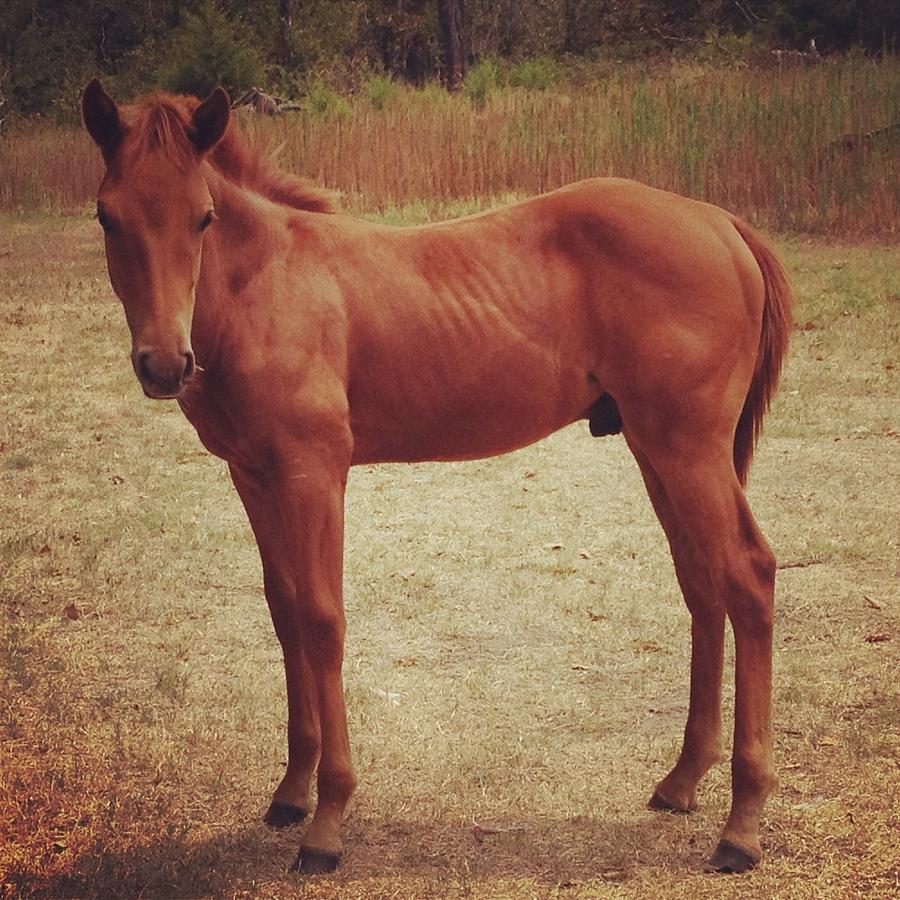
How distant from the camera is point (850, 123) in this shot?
48.1 feet

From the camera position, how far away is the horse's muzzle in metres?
3.15

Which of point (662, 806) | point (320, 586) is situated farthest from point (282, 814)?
point (662, 806)

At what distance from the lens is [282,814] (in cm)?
391

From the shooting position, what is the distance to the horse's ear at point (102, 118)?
3297 mm

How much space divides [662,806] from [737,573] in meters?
0.80

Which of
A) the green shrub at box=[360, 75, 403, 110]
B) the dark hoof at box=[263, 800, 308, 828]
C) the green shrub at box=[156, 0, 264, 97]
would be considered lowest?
the dark hoof at box=[263, 800, 308, 828]

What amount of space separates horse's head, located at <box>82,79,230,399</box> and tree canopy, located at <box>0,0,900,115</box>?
16.1 metres

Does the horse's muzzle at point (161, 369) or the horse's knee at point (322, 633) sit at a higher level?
the horse's muzzle at point (161, 369)

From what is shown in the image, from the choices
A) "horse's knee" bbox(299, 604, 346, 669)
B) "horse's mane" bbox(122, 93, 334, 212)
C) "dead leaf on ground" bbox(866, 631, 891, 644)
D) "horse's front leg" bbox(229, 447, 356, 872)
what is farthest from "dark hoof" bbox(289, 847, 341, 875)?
"dead leaf on ground" bbox(866, 631, 891, 644)

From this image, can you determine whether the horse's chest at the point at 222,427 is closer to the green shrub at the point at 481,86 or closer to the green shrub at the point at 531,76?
the green shrub at the point at 481,86

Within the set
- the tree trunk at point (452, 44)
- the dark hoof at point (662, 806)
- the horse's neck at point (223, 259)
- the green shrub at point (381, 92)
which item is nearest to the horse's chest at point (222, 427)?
the horse's neck at point (223, 259)

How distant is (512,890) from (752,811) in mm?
715

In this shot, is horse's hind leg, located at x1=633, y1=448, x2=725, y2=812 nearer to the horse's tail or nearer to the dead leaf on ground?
the horse's tail

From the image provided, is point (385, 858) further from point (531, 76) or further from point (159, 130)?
point (531, 76)
